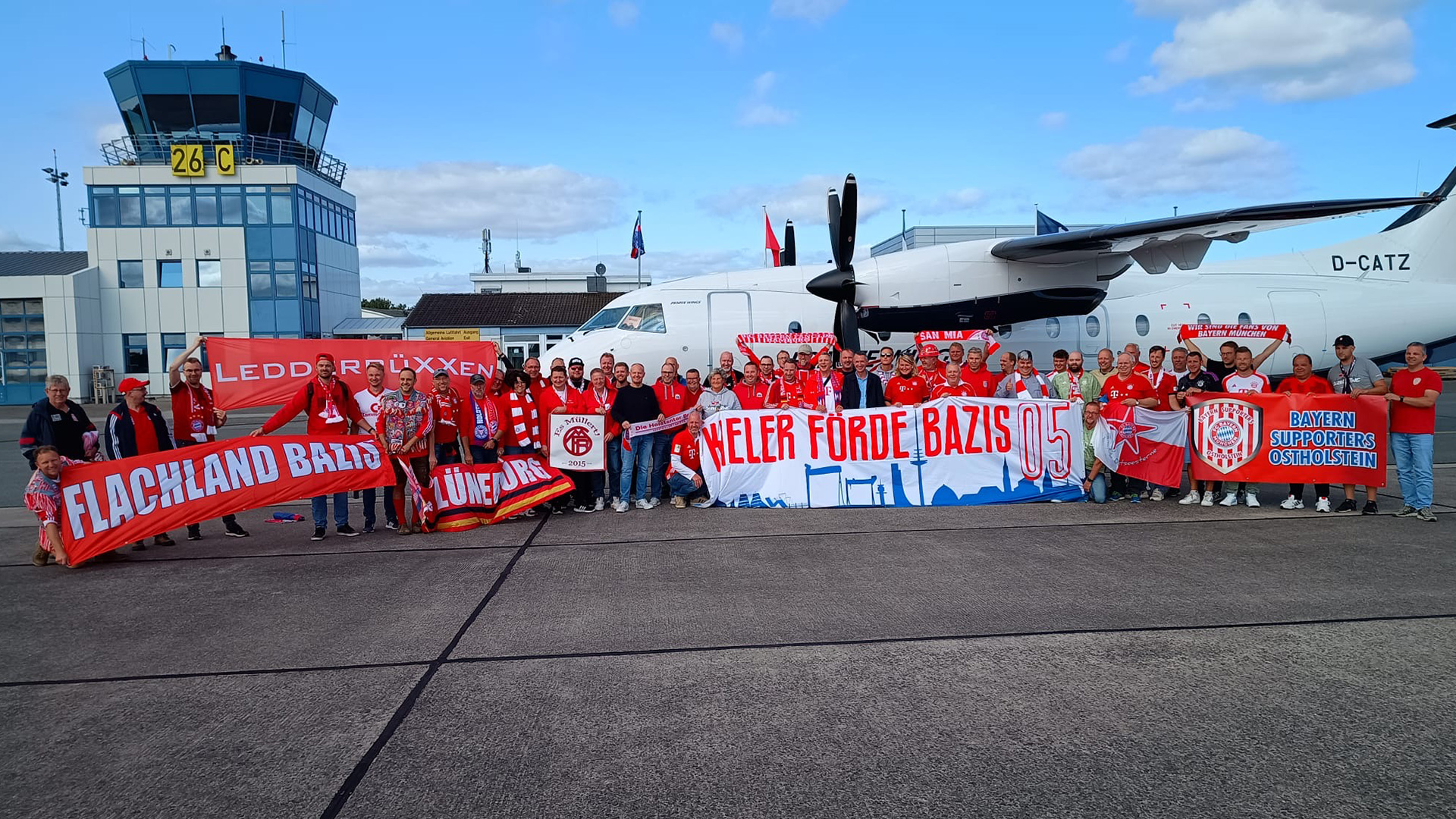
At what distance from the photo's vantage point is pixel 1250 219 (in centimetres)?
1177

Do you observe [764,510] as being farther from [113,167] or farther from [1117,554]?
[113,167]

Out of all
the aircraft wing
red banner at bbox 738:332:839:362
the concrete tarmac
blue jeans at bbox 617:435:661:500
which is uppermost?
the aircraft wing

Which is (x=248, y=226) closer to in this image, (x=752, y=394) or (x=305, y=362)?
(x=305, y=362)

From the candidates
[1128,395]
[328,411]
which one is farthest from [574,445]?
[1128,395]

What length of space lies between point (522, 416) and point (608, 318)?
5471 mm

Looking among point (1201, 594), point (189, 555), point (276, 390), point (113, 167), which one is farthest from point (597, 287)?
point (1201, 594)

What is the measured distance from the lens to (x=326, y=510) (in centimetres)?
842

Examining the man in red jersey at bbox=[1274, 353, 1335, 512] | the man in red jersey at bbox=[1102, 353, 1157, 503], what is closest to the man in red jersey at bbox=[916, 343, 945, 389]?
the man in red jersey at bbox=[1102, 353, 1157, 503]

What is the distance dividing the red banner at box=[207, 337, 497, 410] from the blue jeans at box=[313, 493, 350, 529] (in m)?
2.17

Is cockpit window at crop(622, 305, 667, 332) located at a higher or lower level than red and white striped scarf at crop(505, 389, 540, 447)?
higher

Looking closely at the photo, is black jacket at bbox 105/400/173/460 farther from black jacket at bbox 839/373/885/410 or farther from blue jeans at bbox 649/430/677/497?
black jacket at bbox 839/373/885/410

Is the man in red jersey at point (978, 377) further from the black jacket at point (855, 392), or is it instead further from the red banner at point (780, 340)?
the red banner at point (780, 340)

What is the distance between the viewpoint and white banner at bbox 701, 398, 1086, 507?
966 centimetres

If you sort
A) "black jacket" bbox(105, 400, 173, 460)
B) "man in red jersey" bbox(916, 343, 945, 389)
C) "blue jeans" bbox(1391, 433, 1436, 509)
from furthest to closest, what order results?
"man in red jersey" bbox(916, 343, 945, 389) → "blue jeans" bbox(1391, 433, 1436, 509) → "black jacket" bbox(105, 400, 173, 460)
